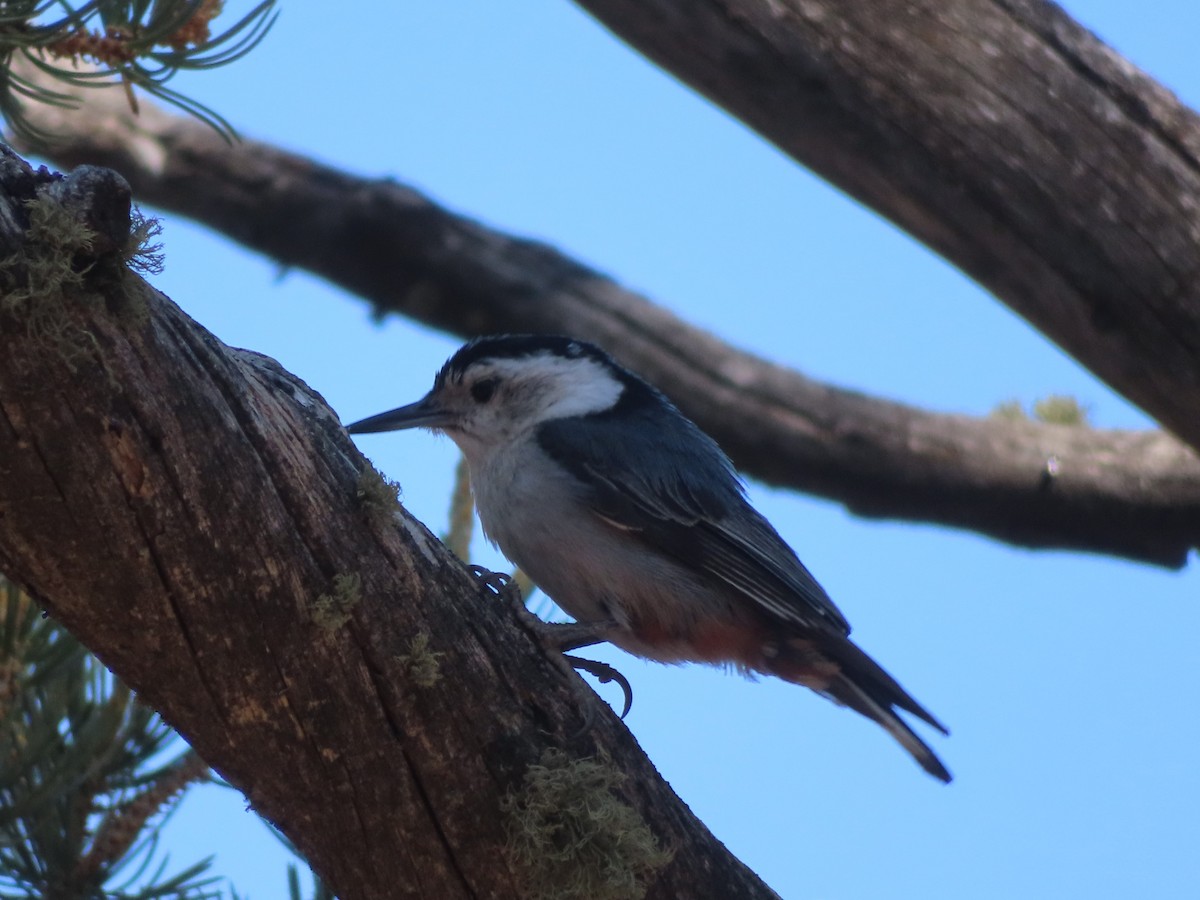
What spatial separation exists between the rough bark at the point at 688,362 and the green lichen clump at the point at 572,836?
2811 millimetres

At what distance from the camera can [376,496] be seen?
6.11 ft

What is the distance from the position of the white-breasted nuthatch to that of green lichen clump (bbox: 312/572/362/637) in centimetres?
97

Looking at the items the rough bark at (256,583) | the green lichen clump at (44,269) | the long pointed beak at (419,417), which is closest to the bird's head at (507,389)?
the long pointed beak at (419,417)

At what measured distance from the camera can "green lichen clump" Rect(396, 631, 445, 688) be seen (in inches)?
73.2

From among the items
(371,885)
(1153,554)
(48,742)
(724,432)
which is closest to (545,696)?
(371,885)

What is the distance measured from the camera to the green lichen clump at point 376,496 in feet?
6.11

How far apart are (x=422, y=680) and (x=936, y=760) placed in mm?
1622

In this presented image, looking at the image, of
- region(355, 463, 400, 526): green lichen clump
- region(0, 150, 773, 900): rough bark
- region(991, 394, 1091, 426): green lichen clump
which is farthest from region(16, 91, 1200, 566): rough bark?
region(355, 463, 400, 526): green lichen clump

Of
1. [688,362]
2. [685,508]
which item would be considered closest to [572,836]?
[685,508]

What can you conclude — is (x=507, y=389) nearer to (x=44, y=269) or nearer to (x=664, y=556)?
(x=664, y=556)

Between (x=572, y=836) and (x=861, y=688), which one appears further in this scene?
(x=861, y=688)

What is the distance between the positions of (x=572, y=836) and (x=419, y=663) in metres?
0.35

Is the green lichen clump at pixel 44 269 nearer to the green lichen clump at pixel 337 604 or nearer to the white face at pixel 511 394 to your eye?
the green lichen clump at pixel 337 604

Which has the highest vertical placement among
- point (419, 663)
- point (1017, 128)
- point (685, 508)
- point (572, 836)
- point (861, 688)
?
point (1017, 128)
